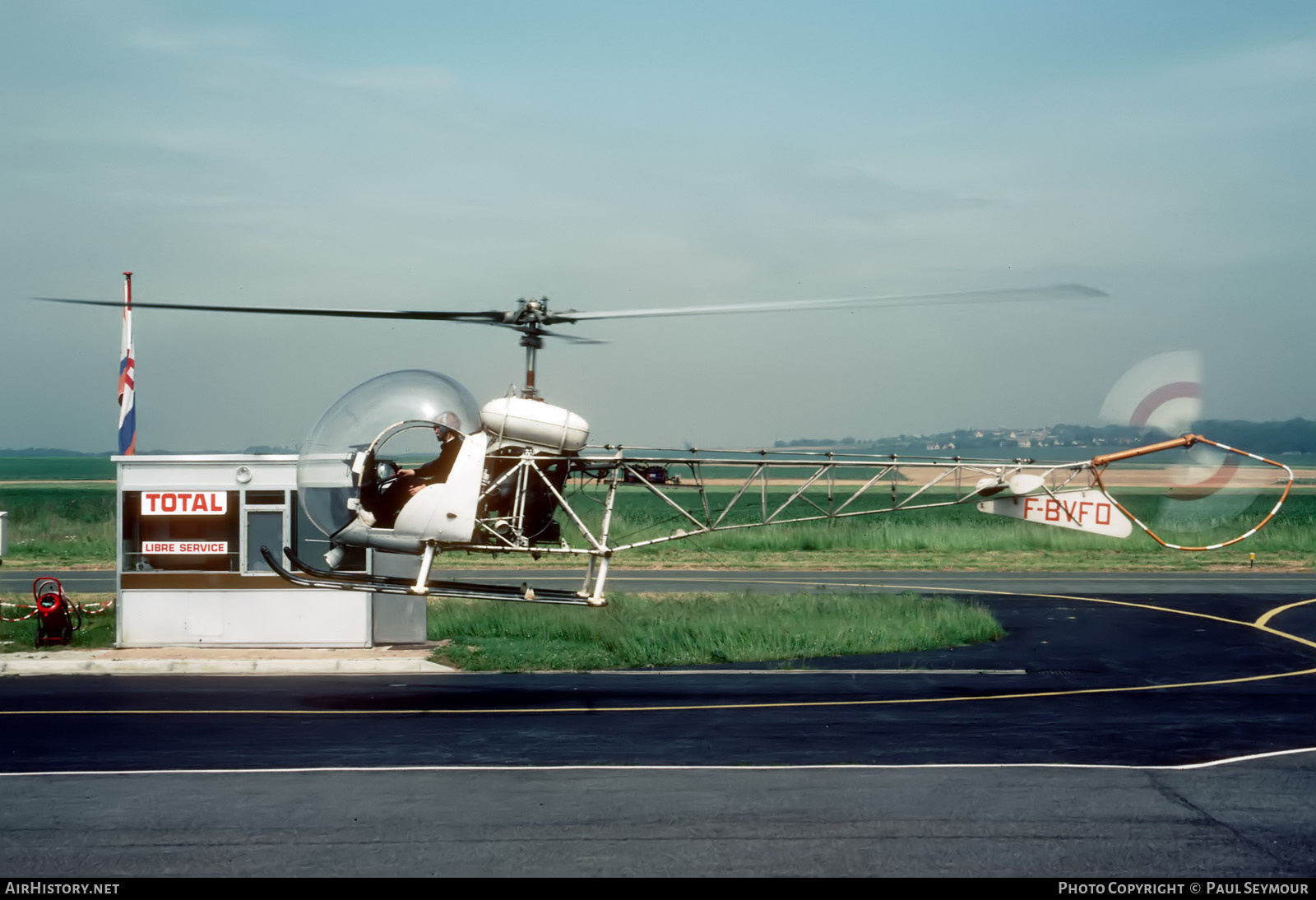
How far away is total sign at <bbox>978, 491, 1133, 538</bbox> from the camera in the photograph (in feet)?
47.3

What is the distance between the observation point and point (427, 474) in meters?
12.4

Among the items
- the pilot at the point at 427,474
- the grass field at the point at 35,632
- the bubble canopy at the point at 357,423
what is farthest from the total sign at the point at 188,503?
the pilot at the point at 427,474

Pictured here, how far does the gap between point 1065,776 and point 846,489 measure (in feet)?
349

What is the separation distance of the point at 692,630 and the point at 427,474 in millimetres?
6952

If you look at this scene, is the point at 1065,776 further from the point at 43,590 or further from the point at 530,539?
the point at 43,590

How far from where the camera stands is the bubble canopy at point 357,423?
11914mm

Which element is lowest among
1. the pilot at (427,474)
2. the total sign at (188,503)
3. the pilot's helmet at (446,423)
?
the total sign at (188,503)

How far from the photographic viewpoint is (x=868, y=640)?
18141 mm

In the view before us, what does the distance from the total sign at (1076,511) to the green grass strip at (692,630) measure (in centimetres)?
405

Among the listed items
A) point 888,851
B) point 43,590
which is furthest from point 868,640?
point 43,590

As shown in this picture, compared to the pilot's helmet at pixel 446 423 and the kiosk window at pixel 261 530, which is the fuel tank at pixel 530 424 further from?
the kiosk window at pixel 261 530

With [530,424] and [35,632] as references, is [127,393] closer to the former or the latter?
A: [35,632]

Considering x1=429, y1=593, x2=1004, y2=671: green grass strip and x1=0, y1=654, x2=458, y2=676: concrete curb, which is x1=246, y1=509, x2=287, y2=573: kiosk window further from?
x1=429, y1=593, x2=1004, y2=671: green grass strip

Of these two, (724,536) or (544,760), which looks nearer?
(544,760)
